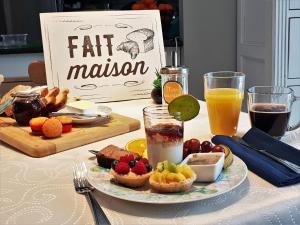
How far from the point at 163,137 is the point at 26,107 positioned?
1.69 ft

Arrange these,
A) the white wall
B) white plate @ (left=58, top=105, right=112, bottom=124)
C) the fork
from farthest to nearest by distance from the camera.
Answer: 1. the white wall
2. white plate @ (left=58, top=105, right=112, bottom=124)
3. the fork

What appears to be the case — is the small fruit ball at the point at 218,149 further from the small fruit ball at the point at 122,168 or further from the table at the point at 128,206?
the small fruit ball at the point at 122,168

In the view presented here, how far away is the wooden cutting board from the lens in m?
1.02

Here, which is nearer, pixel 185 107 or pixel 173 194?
pixel 173 194

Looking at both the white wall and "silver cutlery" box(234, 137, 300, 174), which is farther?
the white wall

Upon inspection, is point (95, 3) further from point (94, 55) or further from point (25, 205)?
point (25, 205)

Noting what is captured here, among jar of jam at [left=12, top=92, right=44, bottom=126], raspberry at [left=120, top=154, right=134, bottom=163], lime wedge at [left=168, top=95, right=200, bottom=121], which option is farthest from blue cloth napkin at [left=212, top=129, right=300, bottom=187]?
jar of jam at [left=12, top=92, right=44, bottom=126]

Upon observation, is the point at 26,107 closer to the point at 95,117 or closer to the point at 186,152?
the point at 95,117

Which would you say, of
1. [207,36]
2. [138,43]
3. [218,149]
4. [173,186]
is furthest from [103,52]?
[207,36]

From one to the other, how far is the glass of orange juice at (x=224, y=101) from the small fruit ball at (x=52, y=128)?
0.38m

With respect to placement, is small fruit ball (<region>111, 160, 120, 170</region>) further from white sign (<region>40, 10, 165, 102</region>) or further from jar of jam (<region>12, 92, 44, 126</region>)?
white sign (<region>40, 10, 165, 102</region>)

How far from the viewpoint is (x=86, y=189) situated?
2.51ft

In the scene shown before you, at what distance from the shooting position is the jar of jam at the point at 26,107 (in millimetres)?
1206

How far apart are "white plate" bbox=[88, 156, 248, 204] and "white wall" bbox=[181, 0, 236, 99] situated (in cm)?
218
